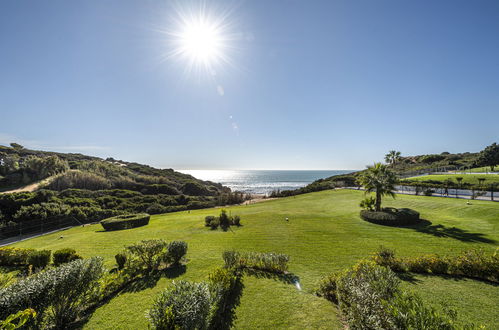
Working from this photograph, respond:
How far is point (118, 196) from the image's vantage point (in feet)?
122

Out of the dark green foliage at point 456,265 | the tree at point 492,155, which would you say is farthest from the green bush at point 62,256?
the tree at point 492,155

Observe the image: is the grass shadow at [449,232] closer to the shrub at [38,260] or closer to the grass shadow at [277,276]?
the grass shadow at [277,276]

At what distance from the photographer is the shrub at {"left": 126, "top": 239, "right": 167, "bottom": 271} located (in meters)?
8.91

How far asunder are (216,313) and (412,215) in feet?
56.2

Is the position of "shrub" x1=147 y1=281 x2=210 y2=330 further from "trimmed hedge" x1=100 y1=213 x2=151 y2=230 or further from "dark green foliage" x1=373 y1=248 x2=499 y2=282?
"trimmed hedge" x1=100 y1=213 x2=151 y2=230

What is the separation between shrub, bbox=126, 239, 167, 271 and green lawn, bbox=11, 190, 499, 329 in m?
1.55

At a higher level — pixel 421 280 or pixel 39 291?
pixel 39 291

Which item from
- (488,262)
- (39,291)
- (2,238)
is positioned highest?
(39,291)

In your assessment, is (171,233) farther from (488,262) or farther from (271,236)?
(488,262)

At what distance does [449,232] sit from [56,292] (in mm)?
20146

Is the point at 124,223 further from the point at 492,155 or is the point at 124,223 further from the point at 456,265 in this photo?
the point at 492,155

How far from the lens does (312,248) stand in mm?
11273

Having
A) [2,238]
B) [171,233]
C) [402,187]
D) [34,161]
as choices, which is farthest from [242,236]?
[34,161]

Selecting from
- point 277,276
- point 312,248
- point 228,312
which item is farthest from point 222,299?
point 312,248
